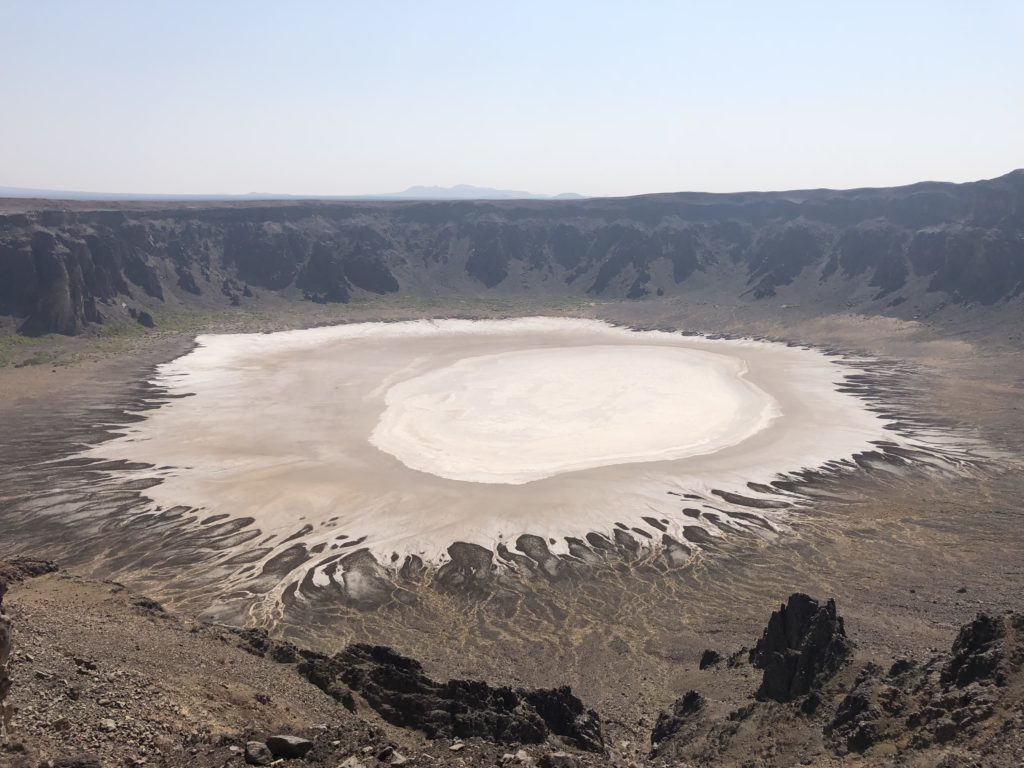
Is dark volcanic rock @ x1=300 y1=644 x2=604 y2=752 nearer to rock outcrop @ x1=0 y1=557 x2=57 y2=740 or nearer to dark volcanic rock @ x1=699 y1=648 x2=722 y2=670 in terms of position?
dark volcanic rock @ x1=699 y1=648 x2=722 y2=670

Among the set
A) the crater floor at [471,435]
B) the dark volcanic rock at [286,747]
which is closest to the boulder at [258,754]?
the dark volcanic rock at [286,747]

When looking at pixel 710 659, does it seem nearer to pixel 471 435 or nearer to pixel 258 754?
pixel 258 754

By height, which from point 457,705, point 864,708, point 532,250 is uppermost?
point 532,250

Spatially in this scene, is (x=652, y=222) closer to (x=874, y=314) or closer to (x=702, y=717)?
(x=874, y=314)

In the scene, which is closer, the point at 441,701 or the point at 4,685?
the point at 4,685

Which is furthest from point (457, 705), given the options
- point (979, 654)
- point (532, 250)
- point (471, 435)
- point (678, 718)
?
point (532, 250)

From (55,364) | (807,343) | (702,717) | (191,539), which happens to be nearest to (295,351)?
(55,364)

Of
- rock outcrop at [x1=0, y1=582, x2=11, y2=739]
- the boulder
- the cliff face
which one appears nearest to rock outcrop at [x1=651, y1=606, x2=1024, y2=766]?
the boulder
